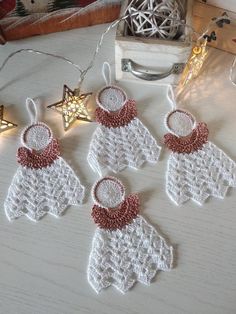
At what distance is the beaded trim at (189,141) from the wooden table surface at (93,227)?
0.06ft

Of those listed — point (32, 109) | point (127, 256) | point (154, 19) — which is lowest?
point (127, 256)

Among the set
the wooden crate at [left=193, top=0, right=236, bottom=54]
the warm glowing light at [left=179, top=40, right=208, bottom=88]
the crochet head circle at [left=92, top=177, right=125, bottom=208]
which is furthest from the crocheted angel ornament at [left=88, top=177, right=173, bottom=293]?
the wooden crate at [left=193, top=0, right=236, bottom=54]

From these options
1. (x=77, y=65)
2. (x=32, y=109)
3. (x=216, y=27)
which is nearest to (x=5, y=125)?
(x=32, y=109)

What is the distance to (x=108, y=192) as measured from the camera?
624 millimetres

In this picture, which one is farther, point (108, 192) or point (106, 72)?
point (106, 72)

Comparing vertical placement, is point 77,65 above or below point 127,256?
above

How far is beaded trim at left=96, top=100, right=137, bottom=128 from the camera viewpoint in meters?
0.68

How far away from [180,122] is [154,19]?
0.56 ft

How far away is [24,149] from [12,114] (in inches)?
3.1

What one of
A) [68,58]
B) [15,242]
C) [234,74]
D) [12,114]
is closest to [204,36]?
[234,74]

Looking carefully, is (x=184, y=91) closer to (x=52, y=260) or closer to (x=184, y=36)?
(x=184, y=36)

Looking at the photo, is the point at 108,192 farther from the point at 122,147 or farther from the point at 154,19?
the point at 154,19

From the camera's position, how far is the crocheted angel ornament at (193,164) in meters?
0.63

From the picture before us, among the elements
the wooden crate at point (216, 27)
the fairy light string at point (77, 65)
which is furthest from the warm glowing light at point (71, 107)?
the wooden crate at point (216, 27)
